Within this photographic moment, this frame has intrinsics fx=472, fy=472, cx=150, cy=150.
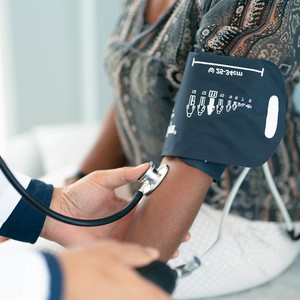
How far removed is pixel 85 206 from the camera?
0.86 meters

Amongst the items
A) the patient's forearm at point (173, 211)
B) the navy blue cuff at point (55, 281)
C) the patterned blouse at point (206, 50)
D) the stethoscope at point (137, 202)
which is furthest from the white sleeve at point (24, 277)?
the patterned blouse at point (206, 50)

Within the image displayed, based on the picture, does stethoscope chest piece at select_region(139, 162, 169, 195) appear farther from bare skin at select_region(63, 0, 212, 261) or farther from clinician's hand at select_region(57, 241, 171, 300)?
clinician's hand at select_region(57, 241, 171, 300)

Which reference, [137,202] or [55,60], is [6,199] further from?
[55,60]

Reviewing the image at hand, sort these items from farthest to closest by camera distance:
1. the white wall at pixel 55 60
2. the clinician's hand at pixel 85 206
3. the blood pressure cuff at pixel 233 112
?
the white wall at pixel 55 60
the clinician's hand at pixel 85 206
the blood pressure cuff at pixel 233 112

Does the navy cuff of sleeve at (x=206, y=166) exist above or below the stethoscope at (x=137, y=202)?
above

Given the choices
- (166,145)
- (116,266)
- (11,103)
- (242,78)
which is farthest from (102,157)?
(11,103)

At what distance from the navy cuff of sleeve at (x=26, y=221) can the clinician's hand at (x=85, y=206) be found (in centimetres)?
2

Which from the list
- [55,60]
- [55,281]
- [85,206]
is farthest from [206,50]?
[55,60]

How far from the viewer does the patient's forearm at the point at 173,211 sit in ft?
2.37

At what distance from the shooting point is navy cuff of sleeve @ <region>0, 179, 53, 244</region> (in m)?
0.79

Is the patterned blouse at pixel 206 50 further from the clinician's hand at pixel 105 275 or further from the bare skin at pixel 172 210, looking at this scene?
the clinician's hand at pixel 105 275

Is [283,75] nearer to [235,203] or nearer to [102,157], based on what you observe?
[235,203]

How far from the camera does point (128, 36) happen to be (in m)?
1.08

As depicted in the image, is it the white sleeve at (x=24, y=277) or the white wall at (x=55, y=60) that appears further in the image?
the white wall at (x=55, y=60)
